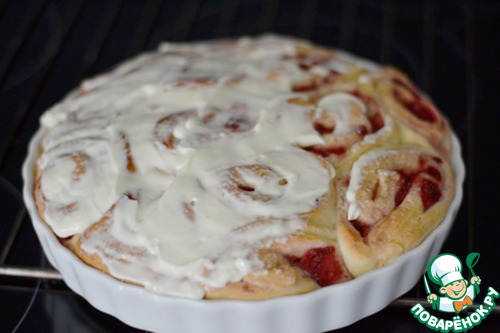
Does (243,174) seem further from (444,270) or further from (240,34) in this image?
(240,34)

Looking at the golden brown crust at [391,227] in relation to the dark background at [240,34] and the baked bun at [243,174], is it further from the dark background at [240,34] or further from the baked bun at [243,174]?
the dark background at [240,34]

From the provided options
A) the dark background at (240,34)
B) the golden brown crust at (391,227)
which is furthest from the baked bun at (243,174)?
the dark background at (240,34)

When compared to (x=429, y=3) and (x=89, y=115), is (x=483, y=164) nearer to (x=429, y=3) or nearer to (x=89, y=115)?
(x=429, y=3)

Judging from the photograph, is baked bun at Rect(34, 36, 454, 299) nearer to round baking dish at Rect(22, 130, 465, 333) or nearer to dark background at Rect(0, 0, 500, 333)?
round baking dish at Rect(22, 130, 465, 333)

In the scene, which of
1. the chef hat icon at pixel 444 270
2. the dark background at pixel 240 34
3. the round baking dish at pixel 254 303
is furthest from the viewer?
the dark background at pixel 240 34

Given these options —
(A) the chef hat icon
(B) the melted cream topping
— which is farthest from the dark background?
(B) the melted cream topping

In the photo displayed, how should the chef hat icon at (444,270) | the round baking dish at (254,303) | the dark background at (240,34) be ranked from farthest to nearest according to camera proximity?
the dark background at (240,34), the chef hat icon at (444,270), the round baking dish at (254,303)
